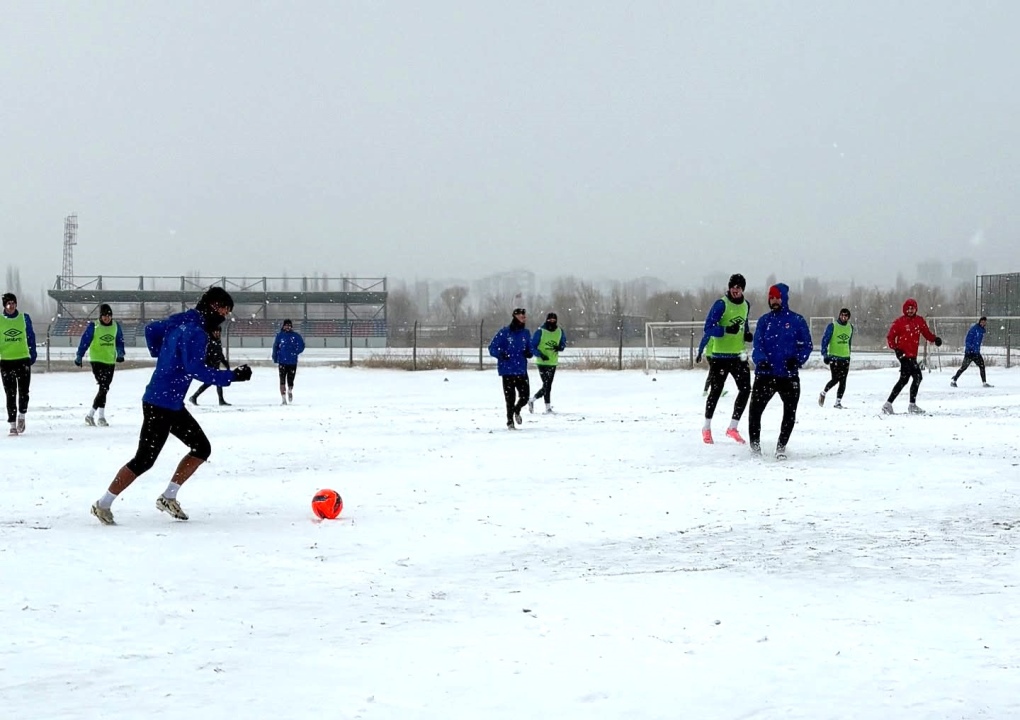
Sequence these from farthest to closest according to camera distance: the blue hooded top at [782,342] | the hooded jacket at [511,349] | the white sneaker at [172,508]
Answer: the hooded jacket at [511,349] < the blue hooded top at [782,342] < the white sneaker at [172,508]

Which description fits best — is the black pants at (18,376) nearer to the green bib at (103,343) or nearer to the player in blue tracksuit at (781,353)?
the green bib at (103,343)

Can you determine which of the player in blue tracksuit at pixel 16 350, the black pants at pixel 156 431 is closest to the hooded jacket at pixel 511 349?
the player in blue tracksuit at pixel 16 350

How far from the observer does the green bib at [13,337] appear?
1478 cm

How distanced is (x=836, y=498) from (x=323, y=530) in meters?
4.47

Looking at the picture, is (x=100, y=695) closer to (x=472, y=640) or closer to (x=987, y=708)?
(x=472, y=640)

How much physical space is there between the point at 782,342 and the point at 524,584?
6.33 meters

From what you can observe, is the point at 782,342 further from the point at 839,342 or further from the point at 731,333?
the point at 839,342

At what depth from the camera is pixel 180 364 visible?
8.07 metres

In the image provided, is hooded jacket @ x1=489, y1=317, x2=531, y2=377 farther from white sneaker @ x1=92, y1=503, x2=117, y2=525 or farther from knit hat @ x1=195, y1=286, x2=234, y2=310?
white sneaker @ x1=92, y1=503, x2=117, y2=525

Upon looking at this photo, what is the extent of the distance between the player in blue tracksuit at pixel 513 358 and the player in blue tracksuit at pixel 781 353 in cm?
468

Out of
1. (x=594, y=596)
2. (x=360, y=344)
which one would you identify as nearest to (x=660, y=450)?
(x=594, y=596)

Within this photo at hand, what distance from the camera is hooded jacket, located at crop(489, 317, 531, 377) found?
15734mm

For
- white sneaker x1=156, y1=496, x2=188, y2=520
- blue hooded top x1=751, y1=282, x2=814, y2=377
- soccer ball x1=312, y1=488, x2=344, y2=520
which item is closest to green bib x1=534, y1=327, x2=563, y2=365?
blue hooded top x1=751, y1=282, x2=814, y2=377

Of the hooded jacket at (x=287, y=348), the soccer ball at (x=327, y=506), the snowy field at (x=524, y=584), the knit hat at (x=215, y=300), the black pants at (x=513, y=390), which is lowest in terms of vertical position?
the snowy field at (x=524, y=584)
